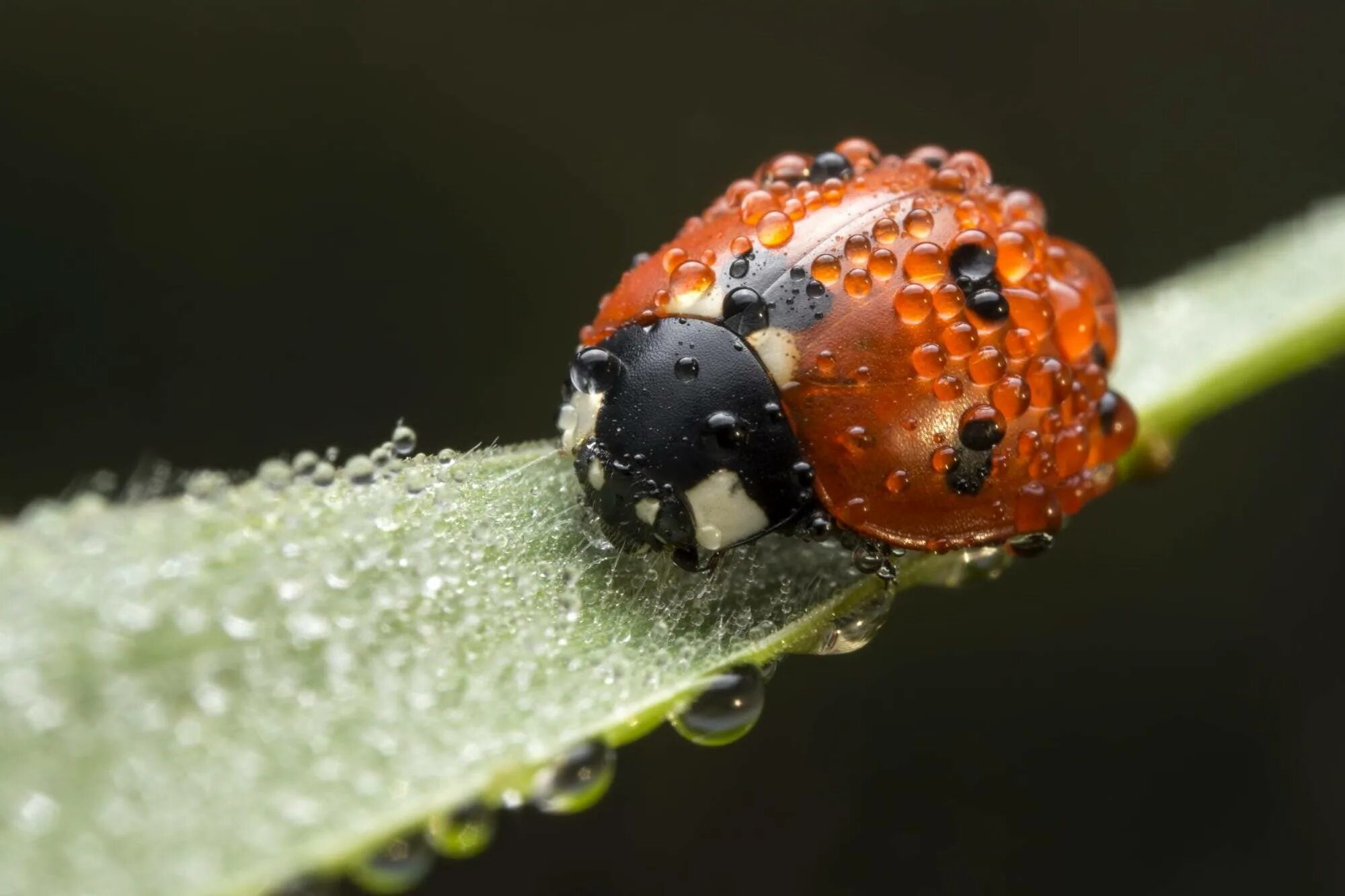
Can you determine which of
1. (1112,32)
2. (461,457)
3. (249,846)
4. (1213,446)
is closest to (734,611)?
(461,457)

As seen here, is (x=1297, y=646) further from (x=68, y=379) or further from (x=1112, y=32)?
(x=68, y=379)

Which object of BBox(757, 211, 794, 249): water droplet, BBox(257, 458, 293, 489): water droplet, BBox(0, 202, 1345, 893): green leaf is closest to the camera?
BBox(0, 202, 1345, 893): green leaf

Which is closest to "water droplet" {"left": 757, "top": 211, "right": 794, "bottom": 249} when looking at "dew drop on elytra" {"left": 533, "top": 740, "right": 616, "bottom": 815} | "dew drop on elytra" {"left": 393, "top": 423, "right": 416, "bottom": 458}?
"dew drop on elytra" {"left": 393, "top": 423, "right": 416, "bottom": 458}

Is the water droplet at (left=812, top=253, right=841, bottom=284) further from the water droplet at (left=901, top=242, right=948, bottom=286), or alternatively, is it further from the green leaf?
the green leaf

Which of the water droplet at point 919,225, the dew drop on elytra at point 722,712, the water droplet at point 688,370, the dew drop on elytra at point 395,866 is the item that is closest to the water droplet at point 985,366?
the water droplet at point 919,225

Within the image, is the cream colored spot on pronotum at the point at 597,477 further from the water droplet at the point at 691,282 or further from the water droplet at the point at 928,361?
the water droplet at the point at 928,361

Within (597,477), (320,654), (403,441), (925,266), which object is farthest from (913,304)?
(320,654)

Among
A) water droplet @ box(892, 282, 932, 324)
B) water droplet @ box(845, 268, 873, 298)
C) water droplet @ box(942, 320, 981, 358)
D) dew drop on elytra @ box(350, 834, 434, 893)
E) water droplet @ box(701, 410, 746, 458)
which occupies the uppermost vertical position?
water droplet @ box(845, 268, 873, 298)
